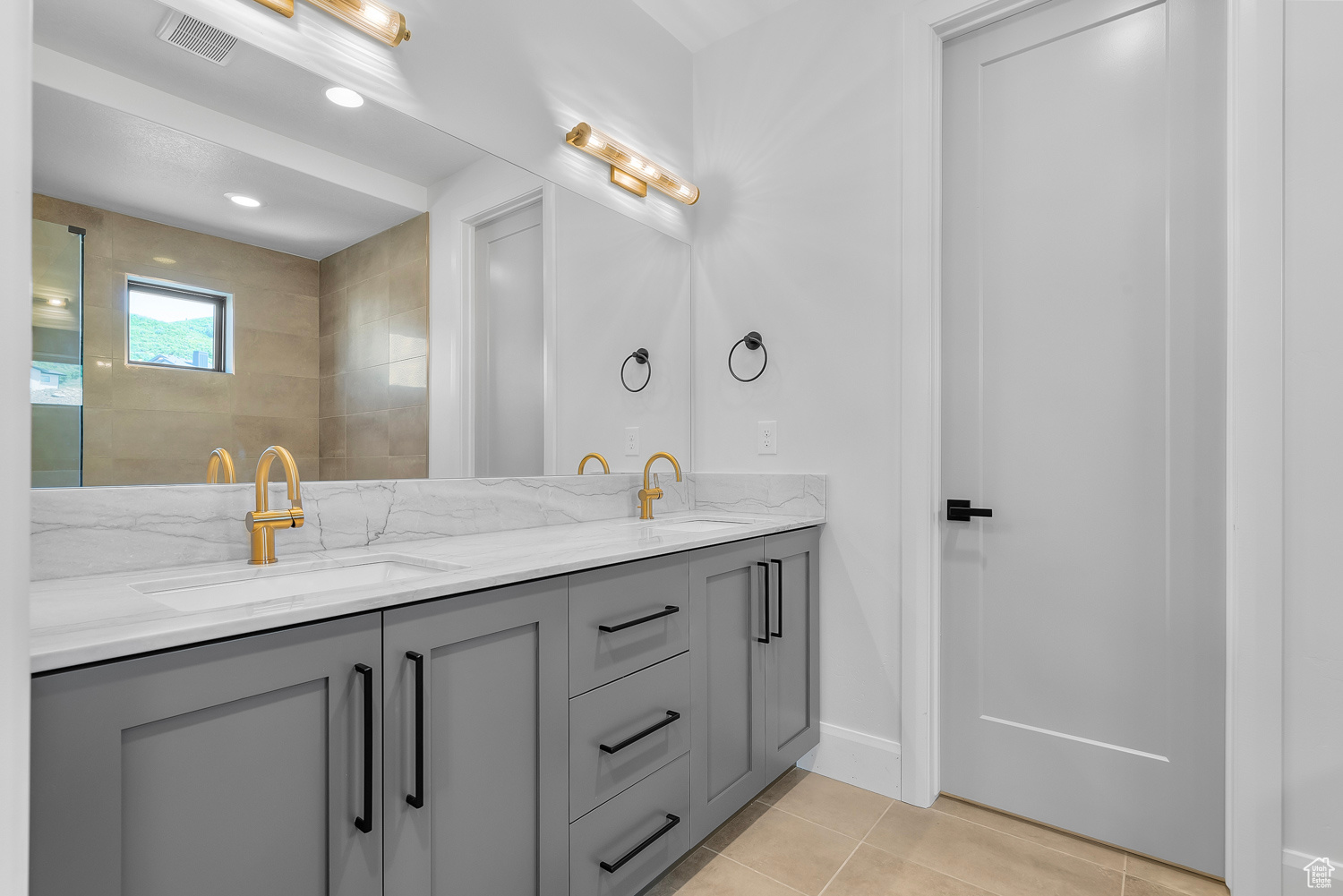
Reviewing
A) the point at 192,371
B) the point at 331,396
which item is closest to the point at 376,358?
the point at 331,396

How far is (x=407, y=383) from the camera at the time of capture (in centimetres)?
157

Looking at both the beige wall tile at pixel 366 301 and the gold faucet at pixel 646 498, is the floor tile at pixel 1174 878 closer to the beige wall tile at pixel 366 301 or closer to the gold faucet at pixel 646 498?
the gold faucet at pixel 646 498

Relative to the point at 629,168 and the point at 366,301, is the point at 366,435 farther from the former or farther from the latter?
the point at 629,168

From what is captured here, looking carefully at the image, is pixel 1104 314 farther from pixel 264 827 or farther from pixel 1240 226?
pixel 264 827

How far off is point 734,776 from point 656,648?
530 millimetres

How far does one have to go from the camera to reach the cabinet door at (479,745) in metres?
0.96

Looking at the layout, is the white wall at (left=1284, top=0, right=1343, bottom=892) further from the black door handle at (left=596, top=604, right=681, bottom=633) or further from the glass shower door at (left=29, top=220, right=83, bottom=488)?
the glass shower door at (left=29, top=220, right=83, bottom=488)

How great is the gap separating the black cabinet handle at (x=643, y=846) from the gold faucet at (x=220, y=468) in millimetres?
1070

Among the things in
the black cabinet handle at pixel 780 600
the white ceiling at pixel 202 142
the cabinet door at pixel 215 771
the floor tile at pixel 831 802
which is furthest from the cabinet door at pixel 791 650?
the white ceiling at pixel 202 142

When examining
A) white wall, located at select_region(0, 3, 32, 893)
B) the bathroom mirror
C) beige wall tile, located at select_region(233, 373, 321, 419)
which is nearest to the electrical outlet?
the bathroom mirror

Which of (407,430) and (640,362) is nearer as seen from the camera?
(407,430)

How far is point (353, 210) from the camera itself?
151cm

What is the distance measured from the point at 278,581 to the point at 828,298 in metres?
1.75

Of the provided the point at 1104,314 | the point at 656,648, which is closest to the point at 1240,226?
the point at 1104,314
